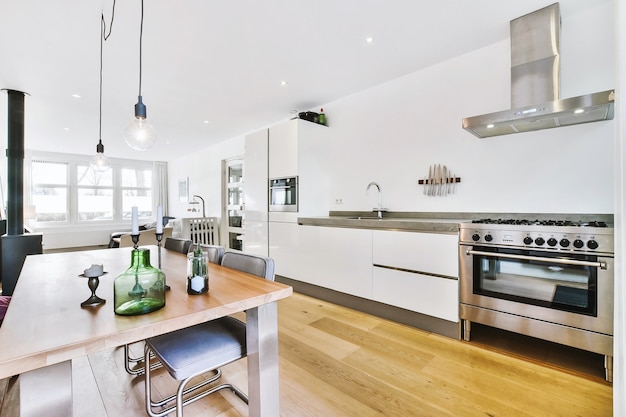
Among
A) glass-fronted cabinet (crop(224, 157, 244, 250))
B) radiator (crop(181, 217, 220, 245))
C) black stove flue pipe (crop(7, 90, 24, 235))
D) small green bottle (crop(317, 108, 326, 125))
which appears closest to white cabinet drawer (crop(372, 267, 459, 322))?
small green bottle (crop(317, 108, 326, 125))

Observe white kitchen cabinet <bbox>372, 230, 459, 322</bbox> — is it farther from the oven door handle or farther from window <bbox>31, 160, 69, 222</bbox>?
window <bbox>31, 160, 69, 222</bbox>

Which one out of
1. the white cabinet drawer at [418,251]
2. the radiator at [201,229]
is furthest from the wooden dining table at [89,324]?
the radiator at [201,229]

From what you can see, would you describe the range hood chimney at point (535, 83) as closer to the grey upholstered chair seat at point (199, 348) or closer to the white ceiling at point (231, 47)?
the white ceiling at point (231, 47)

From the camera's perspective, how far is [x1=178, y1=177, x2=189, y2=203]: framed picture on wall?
7.42m

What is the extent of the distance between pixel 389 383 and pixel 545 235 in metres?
1.38

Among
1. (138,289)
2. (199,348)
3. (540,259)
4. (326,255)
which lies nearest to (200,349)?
(199,348)

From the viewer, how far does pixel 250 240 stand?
399 centimetres

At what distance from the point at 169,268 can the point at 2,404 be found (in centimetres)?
111

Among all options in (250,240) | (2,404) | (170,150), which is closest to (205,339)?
(2,404)

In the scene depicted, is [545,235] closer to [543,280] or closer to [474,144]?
[543,280]

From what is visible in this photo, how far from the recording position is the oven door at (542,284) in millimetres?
1696

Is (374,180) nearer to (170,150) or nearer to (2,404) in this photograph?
(2,404)

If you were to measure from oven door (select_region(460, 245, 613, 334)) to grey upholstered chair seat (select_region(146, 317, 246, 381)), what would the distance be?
1.75 metres

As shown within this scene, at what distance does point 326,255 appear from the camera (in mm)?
3049
